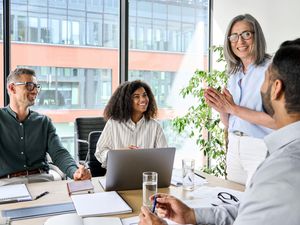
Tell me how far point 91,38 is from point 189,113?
4.74ft

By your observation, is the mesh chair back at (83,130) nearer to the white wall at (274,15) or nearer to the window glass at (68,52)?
the window glass at (68,52)

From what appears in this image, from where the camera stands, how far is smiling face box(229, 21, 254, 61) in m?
2.14

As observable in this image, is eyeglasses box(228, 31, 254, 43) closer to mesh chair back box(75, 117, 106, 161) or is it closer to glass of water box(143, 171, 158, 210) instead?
glass of water box(143, 171, 158, 210)

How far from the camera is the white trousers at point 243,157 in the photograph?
77.8 inches

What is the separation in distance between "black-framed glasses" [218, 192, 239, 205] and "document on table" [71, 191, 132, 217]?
0.44 metres

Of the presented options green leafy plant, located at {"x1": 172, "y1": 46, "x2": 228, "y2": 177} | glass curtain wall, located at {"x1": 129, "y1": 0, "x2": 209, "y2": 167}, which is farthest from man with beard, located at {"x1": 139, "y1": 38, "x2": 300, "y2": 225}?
glass curtain wall, located at {"x1": 129, "y1": 0, "x2": 209, "y2": 167}

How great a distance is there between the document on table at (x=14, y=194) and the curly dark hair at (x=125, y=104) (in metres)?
1.00

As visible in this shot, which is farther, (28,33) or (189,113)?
(189,113)

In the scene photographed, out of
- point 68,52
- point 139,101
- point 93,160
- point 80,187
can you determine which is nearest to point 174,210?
point 80,187

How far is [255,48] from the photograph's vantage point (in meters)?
2.12

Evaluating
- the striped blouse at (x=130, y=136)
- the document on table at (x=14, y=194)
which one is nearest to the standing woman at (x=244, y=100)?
the striped blouse at (x=130, y=136)

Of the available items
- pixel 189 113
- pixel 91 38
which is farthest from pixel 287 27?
pixel 91 38

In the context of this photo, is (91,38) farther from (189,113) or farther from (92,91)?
(189,113)

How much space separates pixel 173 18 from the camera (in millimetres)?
4477
